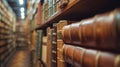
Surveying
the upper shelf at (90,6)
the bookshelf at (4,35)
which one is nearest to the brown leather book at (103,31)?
the upper shelf at (90,6)

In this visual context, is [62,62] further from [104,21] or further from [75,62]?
[104,21]

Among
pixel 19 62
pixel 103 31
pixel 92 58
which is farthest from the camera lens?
pixel 19 62

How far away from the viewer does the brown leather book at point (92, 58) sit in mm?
653

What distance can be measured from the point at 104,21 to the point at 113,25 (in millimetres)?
67

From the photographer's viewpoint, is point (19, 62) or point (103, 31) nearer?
point (103, 31)

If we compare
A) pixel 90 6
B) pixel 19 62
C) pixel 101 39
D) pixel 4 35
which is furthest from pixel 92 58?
pixel 19 62

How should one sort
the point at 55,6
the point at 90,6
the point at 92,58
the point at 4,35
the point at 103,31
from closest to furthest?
the point at 103,31, the point at 92,58, the point at 90,6, the point at 55,6, the point at 4,35

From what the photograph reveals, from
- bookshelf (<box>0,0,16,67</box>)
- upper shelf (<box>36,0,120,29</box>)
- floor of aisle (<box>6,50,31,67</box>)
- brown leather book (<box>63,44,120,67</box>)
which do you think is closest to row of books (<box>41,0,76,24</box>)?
upper shelf (<box>36,0,120,29</box>)

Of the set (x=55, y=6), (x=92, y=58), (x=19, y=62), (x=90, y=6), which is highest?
(x=55, y=6)

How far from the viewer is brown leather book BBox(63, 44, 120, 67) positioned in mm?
653

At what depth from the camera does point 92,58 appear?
83 cm

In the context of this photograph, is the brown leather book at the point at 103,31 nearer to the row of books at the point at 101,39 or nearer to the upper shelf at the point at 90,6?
the row of books at the point at 101,39

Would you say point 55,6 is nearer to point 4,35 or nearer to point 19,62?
point 4,35

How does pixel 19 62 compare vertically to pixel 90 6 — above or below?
below
